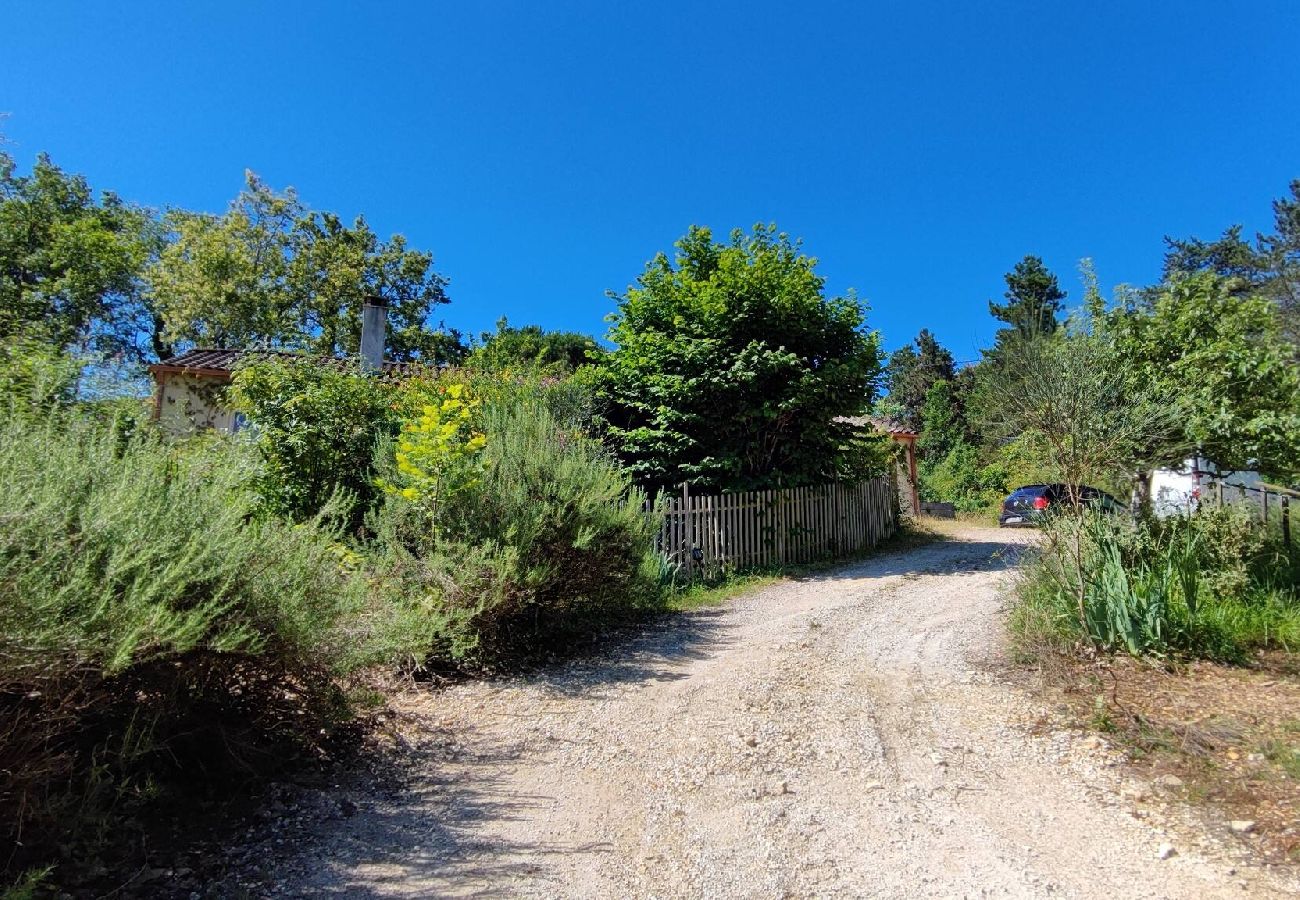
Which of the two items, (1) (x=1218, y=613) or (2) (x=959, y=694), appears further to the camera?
(1) (x=1218, y=613)

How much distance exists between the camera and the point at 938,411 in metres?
33.1

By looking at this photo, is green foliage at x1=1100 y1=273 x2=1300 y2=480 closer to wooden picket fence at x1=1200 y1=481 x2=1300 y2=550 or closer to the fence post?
wooden picket fence at x1=1200 y1=481 x2=1300 y2=550

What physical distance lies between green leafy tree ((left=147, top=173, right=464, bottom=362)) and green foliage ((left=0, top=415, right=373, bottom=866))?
865 inches

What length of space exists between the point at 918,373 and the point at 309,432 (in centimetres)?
4005

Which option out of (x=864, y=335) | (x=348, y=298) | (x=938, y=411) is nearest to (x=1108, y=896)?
(x=864, y=335)

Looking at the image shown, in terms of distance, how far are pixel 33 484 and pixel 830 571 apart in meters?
10.2

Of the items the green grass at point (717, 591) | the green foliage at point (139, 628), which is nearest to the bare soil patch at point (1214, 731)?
the green grass at point (717, 591)

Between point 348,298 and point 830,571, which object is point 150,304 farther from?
point 830,571

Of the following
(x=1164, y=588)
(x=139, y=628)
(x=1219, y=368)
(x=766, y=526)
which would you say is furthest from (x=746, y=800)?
(x=766, y=526)

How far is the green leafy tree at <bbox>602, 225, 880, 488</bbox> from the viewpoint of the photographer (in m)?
10.6

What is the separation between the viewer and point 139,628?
2484 millimetres

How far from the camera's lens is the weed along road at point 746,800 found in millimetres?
2717

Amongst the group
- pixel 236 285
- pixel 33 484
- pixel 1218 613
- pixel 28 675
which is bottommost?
pixel 1218 613

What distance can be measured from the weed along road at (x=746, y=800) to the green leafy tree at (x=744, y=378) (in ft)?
18.0
